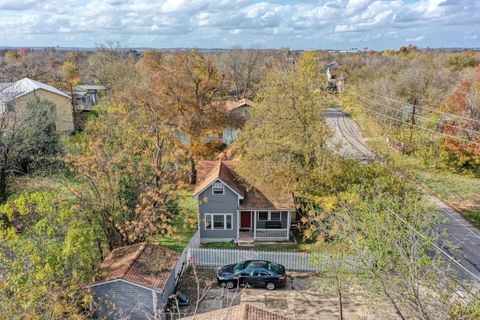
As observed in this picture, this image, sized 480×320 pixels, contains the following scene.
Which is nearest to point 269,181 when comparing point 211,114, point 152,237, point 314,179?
point 314,179

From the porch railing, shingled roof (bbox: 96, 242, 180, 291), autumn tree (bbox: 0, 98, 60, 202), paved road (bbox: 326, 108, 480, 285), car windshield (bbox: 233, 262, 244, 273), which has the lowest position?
paved road (bbox: 326, 108, 480, 285)

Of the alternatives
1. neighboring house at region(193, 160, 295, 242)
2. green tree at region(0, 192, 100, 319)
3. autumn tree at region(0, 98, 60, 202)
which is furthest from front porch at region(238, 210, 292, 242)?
autumn tree at region(0, 98, 60, 202)

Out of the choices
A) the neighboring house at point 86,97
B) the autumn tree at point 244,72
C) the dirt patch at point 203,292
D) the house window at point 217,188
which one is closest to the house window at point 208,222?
the house window at point 217,188

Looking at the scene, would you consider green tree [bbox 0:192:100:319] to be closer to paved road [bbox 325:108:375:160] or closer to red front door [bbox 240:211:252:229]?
red front door [bbox 240:211:252:229]

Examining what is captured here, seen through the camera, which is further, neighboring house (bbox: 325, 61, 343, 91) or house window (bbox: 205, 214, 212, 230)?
neighboring house (bbox: 325, 61, 343, 91)

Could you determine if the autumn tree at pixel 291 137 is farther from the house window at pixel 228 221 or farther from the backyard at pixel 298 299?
the backyard at pixel 298 299

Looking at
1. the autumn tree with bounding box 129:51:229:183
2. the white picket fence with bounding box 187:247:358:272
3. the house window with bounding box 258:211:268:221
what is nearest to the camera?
the white picket fence with bounding box 187:247:358:272

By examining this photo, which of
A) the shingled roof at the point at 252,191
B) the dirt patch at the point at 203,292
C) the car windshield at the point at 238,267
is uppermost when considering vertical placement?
the shingled roof at the point at 252,191

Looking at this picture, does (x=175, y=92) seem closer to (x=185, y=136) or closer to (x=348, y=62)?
(x=185, y=136)
